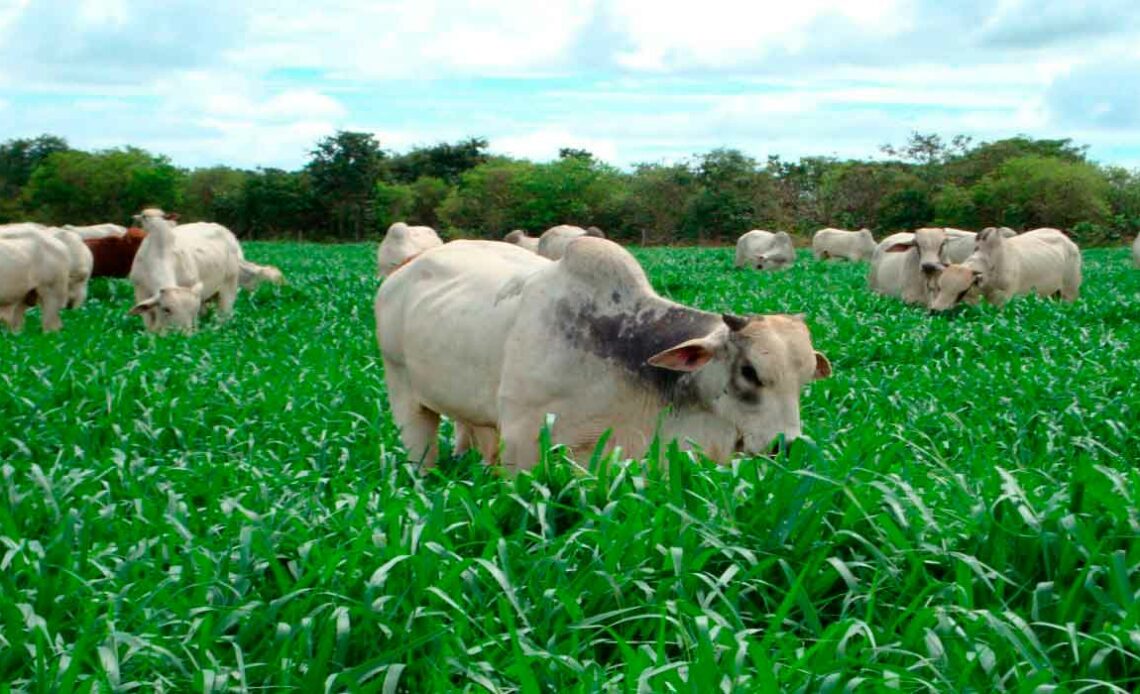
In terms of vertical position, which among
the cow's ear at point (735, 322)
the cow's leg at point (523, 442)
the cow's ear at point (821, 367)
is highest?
the cow's ear at point (735, 322)

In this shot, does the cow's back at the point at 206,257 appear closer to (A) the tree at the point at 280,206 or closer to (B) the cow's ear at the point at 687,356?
(B) the cow's ear at the point at 687,356

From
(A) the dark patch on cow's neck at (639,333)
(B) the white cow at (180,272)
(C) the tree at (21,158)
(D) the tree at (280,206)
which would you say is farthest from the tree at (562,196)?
(A) the dark patch on cow's neck at (639,333)

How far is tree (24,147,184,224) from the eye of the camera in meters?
57.1

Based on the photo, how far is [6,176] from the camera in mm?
65875

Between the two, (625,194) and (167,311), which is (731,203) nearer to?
(625,194)

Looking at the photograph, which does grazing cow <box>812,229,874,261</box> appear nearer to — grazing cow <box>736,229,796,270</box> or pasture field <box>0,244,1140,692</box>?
grazing cow <box>736,229,796,270</box>

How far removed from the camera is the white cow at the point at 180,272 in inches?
503

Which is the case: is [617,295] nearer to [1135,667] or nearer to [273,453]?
[273,453]

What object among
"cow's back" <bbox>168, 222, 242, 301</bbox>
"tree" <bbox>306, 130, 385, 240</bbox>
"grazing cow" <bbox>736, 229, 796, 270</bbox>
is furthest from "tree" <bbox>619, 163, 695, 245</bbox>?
"cow's back" <bbox>168, 222, 242, 301</bbox>

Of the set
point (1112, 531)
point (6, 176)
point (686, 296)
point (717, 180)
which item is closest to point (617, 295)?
point (1112, 531)

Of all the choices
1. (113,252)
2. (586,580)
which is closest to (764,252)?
(113,252)

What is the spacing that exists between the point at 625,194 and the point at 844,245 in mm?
16478

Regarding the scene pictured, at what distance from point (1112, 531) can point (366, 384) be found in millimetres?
5716

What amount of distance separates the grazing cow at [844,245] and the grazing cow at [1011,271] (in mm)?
15960
